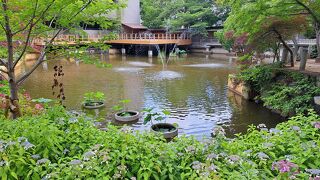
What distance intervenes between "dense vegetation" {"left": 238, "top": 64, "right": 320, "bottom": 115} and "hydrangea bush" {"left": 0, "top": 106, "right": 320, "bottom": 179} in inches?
180

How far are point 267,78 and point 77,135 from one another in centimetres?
805

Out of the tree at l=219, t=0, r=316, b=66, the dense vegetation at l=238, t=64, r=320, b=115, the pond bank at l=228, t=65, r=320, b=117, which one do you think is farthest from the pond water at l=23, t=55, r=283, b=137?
the tree at l=219, t=0, r=316, b=66

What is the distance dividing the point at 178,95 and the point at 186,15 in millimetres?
18839

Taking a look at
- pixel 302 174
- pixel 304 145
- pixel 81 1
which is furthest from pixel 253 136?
pixel 81 1

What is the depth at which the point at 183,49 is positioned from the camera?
31.9m

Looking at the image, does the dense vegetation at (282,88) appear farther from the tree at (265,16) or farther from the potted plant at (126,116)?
the potted plant at (126,116)

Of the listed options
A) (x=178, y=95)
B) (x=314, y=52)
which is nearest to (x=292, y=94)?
(x=178, y=95)

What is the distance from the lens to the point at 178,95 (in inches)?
434

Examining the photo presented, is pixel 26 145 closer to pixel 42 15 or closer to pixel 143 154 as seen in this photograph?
pixel 143 154

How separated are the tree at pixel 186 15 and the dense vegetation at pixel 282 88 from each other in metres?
19.1

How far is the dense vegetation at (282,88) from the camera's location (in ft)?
25.0

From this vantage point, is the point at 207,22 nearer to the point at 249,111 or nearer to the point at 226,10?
the point at 226,10

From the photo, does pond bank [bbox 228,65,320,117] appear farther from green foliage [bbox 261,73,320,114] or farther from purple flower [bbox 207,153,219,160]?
purple flower [bbox 207,153,219,160]

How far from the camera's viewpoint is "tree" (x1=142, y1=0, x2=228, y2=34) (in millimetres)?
28594
